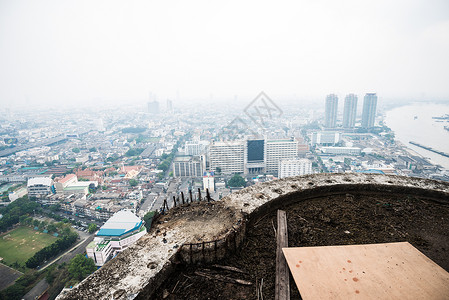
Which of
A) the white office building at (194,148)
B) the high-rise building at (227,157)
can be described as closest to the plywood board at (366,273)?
the high-rise building at (227,157)

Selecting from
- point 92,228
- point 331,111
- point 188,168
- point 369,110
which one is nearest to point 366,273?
point 92,228

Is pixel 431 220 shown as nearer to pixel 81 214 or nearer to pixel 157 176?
pixel 81 214

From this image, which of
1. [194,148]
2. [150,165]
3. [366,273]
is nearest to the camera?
[366,273]

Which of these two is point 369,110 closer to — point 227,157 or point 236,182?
point 227,157

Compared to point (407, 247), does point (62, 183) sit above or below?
below

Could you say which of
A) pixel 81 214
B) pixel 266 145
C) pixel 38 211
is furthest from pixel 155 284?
pixel 266 145

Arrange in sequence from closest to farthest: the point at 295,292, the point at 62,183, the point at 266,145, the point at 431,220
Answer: the point at 295,292, the point at 431,220, the point at 62,183, the point at 266,145

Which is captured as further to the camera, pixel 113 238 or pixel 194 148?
pixel 194 148
